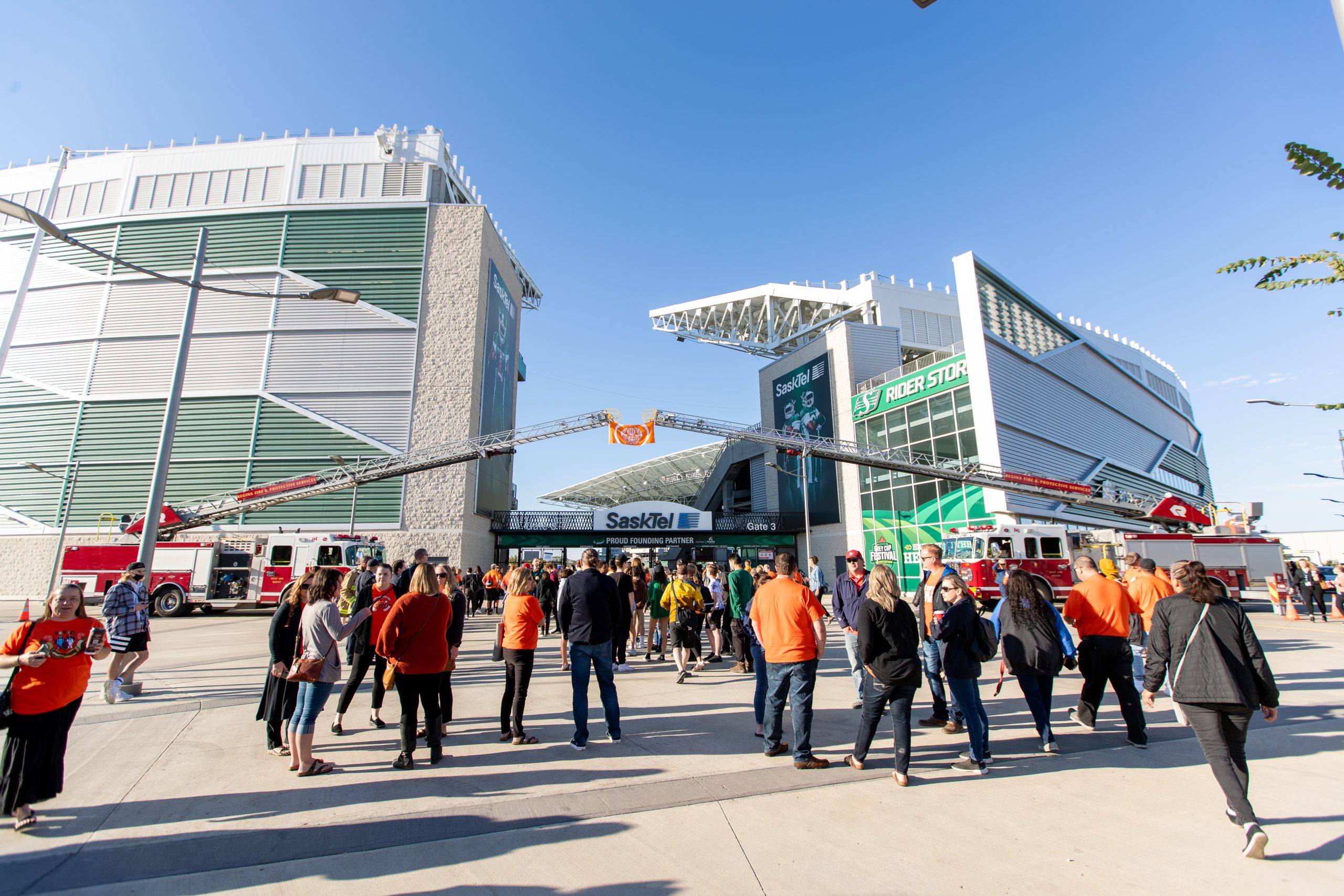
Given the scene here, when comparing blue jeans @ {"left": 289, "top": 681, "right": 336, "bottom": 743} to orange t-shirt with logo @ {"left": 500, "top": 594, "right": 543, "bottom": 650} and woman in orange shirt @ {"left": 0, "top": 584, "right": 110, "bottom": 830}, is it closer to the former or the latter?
woman in orange shirt @ {"left": 0, "top": 584, "right": 110, "bottom": 830}

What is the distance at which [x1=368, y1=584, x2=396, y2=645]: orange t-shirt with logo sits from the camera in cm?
665

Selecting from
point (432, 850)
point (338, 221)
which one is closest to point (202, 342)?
point (338, 221)

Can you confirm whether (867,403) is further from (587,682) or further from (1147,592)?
(587,682)

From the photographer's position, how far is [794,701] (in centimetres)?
509

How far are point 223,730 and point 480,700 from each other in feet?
9.04

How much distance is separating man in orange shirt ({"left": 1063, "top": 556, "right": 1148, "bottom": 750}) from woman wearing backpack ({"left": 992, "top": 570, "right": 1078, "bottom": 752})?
0.50 metres

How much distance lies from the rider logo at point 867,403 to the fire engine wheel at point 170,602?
106 feet

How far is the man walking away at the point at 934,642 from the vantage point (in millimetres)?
6320

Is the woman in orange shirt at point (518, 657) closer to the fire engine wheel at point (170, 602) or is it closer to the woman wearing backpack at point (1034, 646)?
the woman wearing backpack at point (1034, 646)

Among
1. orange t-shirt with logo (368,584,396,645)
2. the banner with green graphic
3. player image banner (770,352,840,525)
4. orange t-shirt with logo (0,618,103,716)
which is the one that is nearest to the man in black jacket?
orange t-shirt with logo (368,584,396,645)

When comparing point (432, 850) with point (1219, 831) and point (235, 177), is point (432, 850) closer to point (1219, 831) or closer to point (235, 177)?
point (1219, 831)

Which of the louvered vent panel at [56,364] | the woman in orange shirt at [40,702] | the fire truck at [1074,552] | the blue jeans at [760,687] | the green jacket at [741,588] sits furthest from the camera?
the louvered vent panel at [56,364]

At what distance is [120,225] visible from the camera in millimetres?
37062

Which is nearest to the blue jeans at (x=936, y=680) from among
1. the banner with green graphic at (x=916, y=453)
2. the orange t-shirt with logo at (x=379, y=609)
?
the orange t-shirt with logo at (x=379, y=609)
